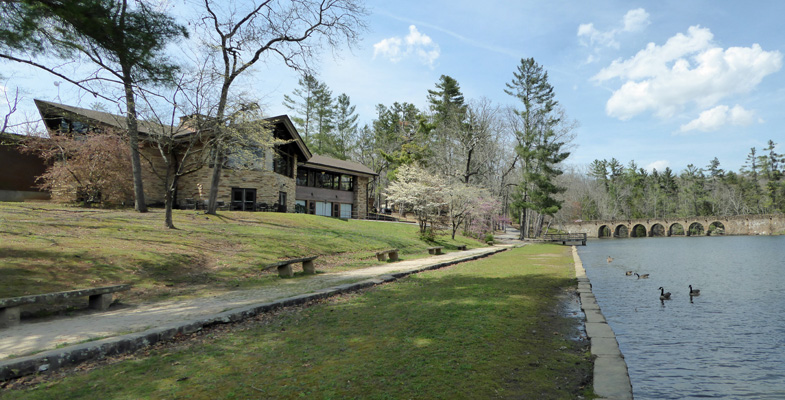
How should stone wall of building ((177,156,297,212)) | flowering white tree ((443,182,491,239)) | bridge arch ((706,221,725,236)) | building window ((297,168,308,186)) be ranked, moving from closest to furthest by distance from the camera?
stone wall of building ((177,156,297,212)), flowering white tree ((443,182,491,239)), building window ((297,168,308,186)), bridge arch ((706,221,725,236))

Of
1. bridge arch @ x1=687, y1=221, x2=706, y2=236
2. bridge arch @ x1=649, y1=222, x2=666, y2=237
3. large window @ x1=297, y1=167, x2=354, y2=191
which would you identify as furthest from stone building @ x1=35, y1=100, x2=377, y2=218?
bridge arch @ x1=649, y1=222, x2=666, y2=237

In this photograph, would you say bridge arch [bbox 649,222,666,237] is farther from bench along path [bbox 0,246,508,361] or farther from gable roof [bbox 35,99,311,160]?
bench along path [bbox 0,246,508,361]

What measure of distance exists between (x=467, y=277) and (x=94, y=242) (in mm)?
11361

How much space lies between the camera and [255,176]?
27.9 meters

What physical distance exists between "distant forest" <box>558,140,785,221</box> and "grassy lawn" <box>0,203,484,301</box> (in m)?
71.0

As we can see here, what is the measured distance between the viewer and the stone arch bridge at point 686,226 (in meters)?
72.1

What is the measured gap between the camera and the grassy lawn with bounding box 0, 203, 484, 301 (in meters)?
8.91

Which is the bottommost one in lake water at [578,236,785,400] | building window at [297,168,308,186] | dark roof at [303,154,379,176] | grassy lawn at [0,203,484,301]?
lake water at [578,236,785,400]

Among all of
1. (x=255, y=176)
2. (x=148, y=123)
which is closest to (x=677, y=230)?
(x=255, y=176)

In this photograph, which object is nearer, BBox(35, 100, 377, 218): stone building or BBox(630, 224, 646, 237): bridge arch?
BBox(35, 100, 377, 218): stone building

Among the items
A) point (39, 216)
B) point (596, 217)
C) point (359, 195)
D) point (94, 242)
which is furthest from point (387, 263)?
point (596, 217)

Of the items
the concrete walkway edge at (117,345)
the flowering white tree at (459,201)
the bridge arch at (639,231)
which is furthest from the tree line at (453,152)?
the bridge arch at (639,231)

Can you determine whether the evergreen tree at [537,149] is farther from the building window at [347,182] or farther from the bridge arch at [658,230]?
the bridge arch at [658,230]

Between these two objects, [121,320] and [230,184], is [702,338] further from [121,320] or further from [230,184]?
[230,184]
